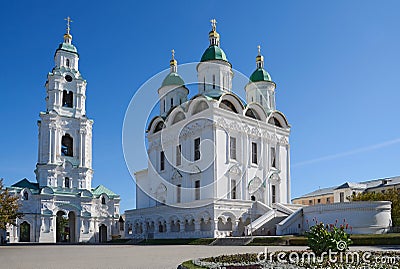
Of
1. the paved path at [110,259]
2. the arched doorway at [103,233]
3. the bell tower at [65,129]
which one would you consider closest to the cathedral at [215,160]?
the arched doorway at [103,233]

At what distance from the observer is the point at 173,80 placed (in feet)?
158

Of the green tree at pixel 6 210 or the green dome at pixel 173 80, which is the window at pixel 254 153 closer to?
the green dome at pixel 173 80

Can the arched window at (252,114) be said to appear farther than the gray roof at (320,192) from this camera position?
No

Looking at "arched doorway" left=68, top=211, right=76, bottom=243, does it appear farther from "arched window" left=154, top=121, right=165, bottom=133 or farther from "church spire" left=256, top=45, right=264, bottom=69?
"church spire" left=256, top=45, right=264, bottom=69

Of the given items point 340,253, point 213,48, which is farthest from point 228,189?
point 340,253

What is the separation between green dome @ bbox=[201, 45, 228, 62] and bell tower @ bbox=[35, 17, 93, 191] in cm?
1712

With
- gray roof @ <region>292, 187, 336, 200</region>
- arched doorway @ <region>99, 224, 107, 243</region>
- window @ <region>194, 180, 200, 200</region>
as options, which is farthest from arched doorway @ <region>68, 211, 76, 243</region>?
gray roof @ <region>292, 187, 336, 200</region>

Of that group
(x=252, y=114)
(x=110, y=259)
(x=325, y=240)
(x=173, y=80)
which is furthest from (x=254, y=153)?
(x=325, y=240)

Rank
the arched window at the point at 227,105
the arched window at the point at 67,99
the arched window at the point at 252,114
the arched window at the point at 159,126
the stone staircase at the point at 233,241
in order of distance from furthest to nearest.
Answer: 1. the arched window at the point at 67,99
2. the arched window at the point at 159,126
3. the arched window at the point at 252,114
4. the arched window at the point at 227,105
5. the stone staircase at the point at 233,241

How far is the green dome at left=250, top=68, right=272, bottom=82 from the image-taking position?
1856 inches

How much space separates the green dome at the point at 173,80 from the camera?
48.0 metres

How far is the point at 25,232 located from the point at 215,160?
2250cm

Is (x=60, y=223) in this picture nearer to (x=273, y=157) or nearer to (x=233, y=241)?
(x=273, y=157)

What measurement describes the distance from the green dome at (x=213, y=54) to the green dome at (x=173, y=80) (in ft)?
17.4
